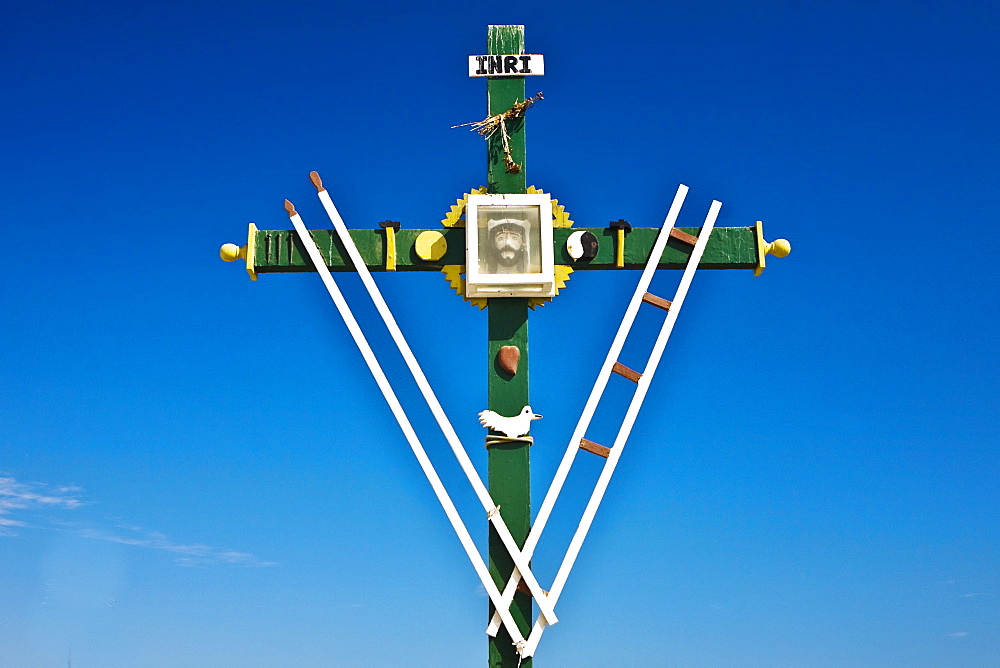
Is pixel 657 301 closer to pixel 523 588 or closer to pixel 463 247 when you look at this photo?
pixel 463 247

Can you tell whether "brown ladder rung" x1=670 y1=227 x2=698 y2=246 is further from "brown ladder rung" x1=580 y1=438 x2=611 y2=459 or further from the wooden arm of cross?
"brown ladder rung" x1=580 y1=438 x2=611 y2=459

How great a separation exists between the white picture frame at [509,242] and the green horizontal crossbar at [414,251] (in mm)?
176

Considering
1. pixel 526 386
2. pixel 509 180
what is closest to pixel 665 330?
pixel 526 386

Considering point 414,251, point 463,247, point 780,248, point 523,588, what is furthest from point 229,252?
point 780,248

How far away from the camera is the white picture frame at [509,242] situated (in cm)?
721

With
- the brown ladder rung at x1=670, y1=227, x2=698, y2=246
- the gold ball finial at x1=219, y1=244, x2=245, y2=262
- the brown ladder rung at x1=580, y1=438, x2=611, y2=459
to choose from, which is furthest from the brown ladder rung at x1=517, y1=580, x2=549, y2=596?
the gold ball finial at x1=219, y1=244, x2=245, y2=262

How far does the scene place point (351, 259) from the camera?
7379 millimetres

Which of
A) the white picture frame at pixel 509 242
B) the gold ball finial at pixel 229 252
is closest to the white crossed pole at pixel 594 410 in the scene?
the white picture frame at pixel 509 242

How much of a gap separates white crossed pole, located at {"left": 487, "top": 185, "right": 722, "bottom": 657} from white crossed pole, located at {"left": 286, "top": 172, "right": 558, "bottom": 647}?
0.09 meters

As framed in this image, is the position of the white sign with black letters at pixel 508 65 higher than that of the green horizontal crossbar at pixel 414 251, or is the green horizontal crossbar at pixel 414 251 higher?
the white sign with black letters at pixel 508 65

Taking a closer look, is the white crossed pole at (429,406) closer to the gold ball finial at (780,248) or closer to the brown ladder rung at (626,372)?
the brown ladder rung at (626,372)

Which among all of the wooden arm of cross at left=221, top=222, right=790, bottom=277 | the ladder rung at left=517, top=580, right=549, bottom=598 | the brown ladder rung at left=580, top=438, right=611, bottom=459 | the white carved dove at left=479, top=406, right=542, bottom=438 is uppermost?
the wooden arm of cross at left=221, top=222, right=790, bottom=277

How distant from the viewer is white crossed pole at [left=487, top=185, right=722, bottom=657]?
267 inches

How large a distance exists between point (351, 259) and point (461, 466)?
154cm
